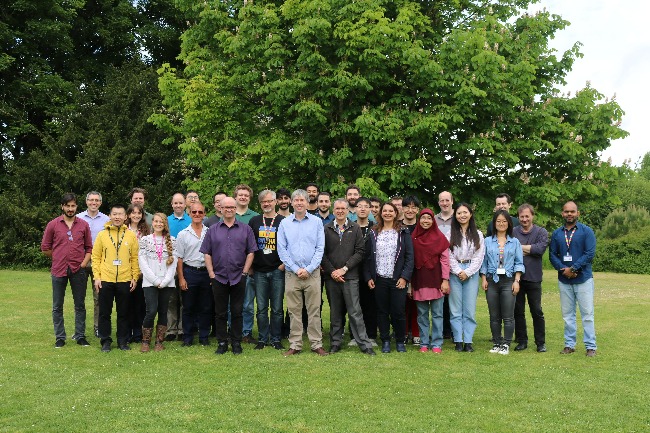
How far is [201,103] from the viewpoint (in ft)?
52.9

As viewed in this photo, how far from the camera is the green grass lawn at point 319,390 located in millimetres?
5105

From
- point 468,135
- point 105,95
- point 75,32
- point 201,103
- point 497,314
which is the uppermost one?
point 75,32

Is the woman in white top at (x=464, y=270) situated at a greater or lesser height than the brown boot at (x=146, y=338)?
greater

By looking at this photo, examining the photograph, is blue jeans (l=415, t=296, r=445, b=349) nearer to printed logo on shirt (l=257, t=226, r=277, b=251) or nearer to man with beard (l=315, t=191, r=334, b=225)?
man with beard (l=315, t=191, r=334, b=225)

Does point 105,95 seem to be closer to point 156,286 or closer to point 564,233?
point 156,286

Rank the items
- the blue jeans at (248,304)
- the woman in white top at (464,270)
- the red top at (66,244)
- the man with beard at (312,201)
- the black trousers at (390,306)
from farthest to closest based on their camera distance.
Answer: the man with beard at (312,201), the blue jeans at (248,304), the red top at (66,244), the woman in white top at (464,270), the black trousers at (390,306)

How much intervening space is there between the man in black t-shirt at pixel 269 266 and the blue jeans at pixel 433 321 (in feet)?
6.33

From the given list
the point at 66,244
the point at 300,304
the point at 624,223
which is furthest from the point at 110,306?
the point at 624,223

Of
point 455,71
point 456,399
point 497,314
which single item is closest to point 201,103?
point 455,71

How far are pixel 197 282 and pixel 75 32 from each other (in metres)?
21.0

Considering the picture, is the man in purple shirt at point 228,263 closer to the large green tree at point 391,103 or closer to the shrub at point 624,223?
the large green tree at point 391,103

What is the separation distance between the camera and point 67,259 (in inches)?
328

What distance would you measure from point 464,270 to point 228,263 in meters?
3.17

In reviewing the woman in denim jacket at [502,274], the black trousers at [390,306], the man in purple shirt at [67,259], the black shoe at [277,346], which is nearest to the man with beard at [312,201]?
the black trousers at [390,306]
